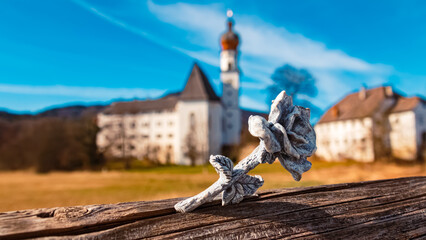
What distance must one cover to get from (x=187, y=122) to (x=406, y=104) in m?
21.2

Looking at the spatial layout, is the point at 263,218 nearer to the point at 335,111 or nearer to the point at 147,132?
the point at 335,111

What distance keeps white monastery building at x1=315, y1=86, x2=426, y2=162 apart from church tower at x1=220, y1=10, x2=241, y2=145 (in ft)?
40.8

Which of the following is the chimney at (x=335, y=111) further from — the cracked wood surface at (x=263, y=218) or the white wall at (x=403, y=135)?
the cracked wood surface at (x=263, y=218)

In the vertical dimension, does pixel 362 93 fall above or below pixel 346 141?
above

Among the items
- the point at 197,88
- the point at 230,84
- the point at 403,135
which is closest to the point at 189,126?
the point at 197,88

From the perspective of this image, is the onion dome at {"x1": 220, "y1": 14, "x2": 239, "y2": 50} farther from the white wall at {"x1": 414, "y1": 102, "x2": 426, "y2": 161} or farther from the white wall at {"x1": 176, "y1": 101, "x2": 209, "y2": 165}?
the white wall at {"x1": 414, "y1": 102, "x2": 426, "y2": 161}

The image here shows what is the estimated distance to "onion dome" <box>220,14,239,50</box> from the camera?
37000 millimetres

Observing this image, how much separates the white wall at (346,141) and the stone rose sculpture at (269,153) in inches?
722

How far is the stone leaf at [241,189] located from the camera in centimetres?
133

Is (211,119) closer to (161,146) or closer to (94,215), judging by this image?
(161,146)

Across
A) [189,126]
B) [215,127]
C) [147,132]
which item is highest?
[189,126]

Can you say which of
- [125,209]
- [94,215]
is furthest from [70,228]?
[125,209]

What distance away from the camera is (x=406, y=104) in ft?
69.4

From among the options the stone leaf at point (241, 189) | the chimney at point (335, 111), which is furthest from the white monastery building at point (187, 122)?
the stone leaf at point (241, 189)
